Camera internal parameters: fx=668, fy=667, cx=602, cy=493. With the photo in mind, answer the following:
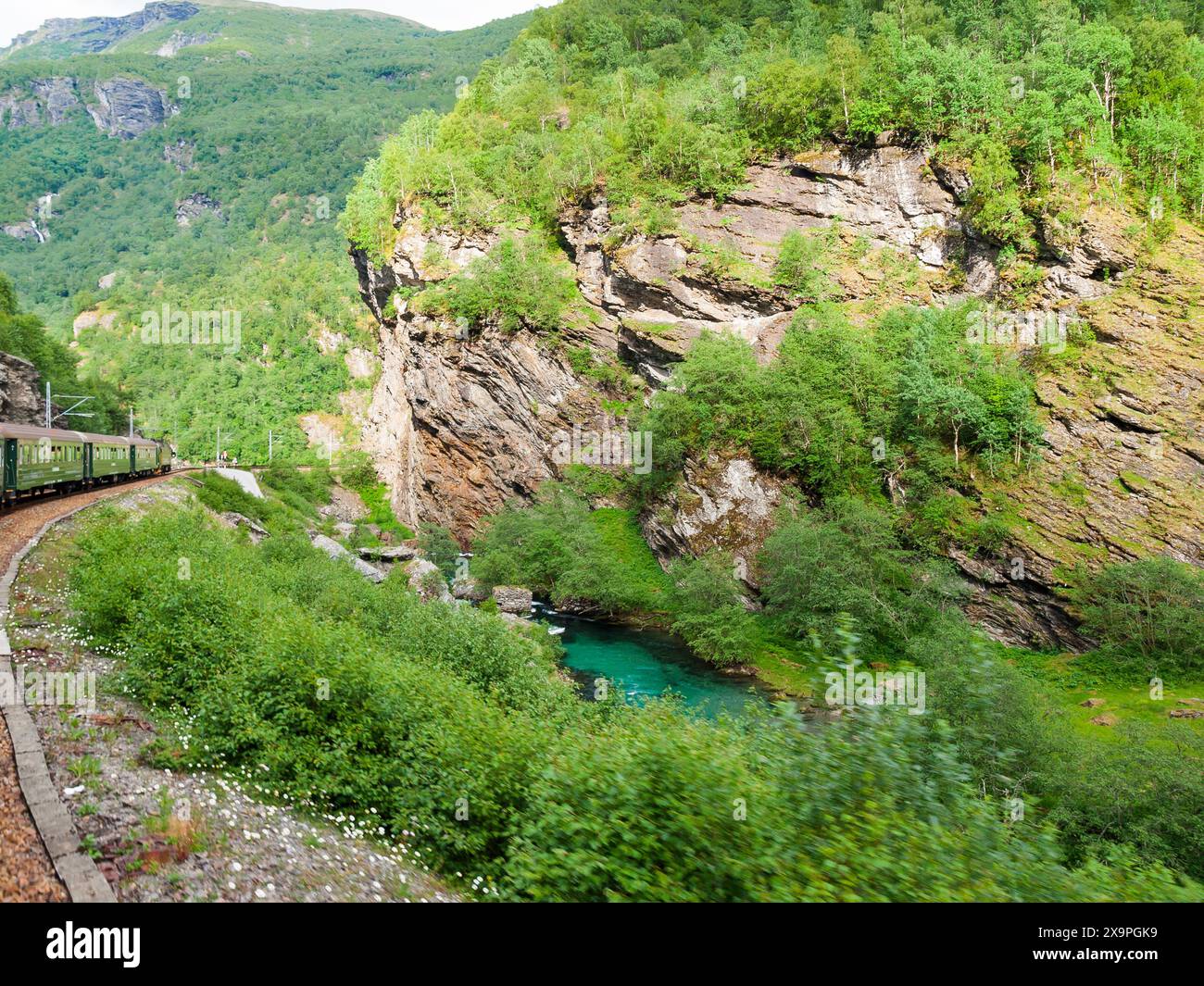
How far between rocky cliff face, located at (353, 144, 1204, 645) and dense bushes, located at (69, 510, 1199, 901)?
1041 inches

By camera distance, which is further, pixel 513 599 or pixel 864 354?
pixel 513 599

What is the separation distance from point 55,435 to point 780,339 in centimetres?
3991

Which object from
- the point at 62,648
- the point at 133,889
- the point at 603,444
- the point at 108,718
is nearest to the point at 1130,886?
the point at 133,889

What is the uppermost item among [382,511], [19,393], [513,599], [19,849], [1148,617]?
[19,849]

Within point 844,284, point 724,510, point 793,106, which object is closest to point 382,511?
point 724,510

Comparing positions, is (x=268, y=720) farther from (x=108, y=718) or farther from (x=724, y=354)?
(x=724, y=354)

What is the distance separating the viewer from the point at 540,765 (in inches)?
385

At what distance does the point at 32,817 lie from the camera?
6.74 m

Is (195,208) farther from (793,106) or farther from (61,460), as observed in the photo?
(61,460)

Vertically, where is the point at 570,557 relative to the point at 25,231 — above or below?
below

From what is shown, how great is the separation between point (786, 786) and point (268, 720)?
8.55m

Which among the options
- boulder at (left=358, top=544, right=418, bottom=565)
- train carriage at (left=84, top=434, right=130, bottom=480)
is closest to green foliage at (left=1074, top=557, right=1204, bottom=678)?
boulder at (left=358, top=544, right=418, bottom=565)

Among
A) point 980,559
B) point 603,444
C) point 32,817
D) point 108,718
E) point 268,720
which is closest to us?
point 32,817

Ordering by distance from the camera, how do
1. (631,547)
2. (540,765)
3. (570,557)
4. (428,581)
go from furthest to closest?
(631,547)
(570,557)
(428,581)
(540,765)
